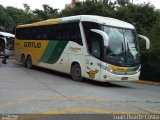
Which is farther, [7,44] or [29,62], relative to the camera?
[7,44]

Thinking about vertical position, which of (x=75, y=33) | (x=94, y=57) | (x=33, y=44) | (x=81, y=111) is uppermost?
(x=75, y=33)

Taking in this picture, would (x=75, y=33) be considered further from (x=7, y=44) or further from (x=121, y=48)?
(x=7, y=44)

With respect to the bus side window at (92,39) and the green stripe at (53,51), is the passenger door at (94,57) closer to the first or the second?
the bus side window at (92,39)

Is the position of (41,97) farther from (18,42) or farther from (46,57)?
(18,42)

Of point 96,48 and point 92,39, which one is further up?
point 92,39

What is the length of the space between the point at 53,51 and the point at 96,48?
535 cm

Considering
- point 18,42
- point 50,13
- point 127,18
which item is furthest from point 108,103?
point 50,13

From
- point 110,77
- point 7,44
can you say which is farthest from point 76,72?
point 7,44

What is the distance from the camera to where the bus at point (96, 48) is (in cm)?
1867

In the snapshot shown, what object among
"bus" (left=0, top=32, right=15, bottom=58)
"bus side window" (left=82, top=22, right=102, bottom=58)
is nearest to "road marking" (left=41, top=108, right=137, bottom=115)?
"bus side window" (left=82, top=22, right=102, bottom=58)

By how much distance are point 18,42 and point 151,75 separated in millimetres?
11416

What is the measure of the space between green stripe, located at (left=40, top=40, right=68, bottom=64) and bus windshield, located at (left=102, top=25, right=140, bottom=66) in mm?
3803

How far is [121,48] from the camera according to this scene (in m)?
19.0

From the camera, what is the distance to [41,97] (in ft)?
43.1
